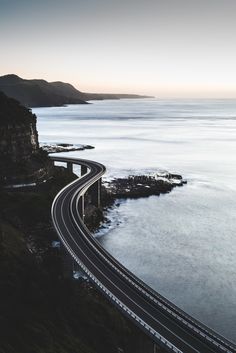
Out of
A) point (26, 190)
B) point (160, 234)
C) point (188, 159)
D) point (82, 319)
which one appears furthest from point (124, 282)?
point (188, 159)

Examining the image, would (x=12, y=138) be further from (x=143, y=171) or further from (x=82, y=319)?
(x=82, y=319)

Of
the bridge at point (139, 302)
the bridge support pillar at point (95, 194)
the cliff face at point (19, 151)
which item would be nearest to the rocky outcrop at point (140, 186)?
the bridge support pillar at point (95, 194)

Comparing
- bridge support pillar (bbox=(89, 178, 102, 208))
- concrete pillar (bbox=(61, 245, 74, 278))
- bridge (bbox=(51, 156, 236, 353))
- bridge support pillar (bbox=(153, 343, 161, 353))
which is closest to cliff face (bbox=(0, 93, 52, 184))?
bridge support pillar (bbox=(89, 178, 102, 208))

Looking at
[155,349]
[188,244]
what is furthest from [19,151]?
[155,349]

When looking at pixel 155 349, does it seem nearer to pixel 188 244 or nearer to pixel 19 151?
pixel 188 244

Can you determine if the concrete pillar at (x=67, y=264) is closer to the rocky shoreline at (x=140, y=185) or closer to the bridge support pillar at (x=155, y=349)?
the bridge support pillar at (x=155, y=349)

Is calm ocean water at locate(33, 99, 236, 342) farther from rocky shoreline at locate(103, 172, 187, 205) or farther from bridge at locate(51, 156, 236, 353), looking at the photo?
bridge at locate(51, 156, 236, 353)
